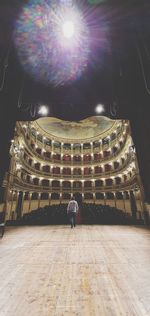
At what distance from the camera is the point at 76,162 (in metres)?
29.5

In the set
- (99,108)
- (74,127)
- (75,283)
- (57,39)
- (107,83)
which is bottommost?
(75,283)

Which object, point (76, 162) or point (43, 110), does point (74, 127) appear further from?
point (43, 110)

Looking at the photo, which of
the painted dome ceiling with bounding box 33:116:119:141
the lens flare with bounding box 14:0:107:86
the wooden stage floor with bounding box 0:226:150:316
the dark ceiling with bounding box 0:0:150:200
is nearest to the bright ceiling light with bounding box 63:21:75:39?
the lens flare with bounding box 14:0:107:86

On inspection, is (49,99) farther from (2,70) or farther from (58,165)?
(58,165)

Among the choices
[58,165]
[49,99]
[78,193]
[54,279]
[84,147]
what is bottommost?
[54,279]

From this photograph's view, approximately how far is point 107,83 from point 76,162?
24.2 meters

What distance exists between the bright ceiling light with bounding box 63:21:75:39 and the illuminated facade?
18229 millimetres

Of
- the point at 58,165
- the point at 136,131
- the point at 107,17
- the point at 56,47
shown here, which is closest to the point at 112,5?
the point at 107,17

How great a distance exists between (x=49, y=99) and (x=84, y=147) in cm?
2495

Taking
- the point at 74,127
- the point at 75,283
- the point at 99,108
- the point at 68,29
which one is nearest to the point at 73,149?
the point at 74,127

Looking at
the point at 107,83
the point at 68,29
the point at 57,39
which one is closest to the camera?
the point at 68,29

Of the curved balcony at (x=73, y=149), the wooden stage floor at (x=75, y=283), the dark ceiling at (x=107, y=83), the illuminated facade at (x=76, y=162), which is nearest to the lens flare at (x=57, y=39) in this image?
the dark ceiling at (x=107, y=83)

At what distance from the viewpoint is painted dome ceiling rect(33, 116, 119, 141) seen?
2736 centimetres

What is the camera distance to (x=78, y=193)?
2719 centimetres
